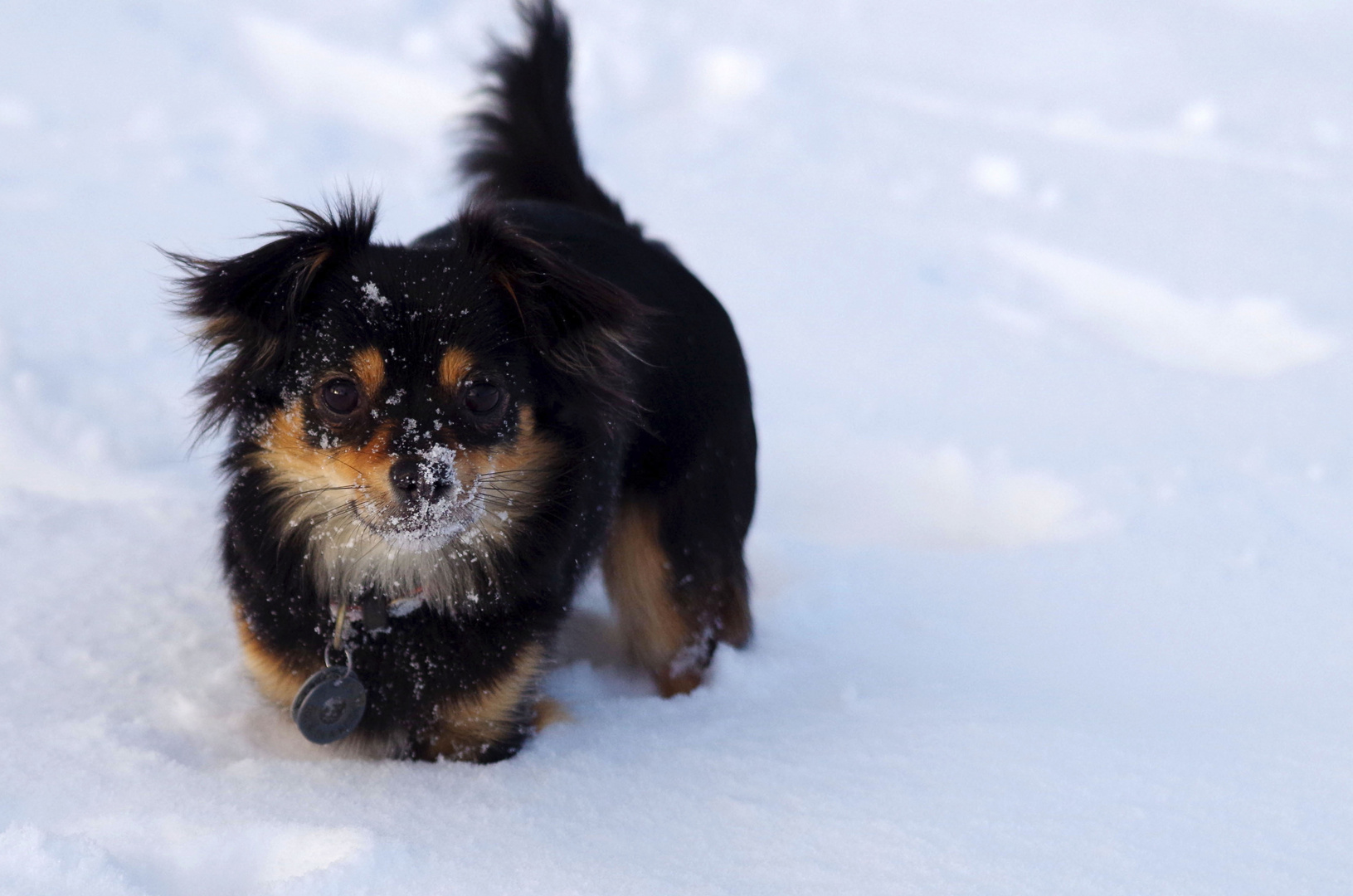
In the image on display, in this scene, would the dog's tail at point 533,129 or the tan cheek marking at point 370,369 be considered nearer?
the tan cheek marking at point 370,369

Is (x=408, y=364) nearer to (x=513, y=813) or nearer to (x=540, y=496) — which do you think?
(x=540, y=496)

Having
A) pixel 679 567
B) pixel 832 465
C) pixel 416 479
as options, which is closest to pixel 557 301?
pixel 416 479

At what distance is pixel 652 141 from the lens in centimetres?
688

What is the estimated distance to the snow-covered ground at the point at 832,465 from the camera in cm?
196

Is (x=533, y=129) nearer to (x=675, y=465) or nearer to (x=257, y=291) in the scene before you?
(x=675, y=465)

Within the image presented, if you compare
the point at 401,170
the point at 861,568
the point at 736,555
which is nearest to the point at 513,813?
the point at 736,555

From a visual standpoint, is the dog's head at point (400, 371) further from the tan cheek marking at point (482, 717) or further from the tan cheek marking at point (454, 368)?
the tan cheek marking at point (482, 717)

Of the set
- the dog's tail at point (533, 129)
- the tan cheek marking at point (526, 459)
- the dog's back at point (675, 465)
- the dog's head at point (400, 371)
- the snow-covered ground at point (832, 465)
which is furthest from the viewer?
the dog's tail at point (533, 129)

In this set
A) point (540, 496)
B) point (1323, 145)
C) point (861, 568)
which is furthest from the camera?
point (1323, 145)

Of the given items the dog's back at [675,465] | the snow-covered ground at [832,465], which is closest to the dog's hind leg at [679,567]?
the dog's back at [675,465]

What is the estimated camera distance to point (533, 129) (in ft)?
10.7

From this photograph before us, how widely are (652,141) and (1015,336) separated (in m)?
2.62

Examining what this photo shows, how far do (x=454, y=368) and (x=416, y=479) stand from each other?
9.6 inches

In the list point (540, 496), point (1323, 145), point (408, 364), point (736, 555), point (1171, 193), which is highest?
point (1323, 145)
